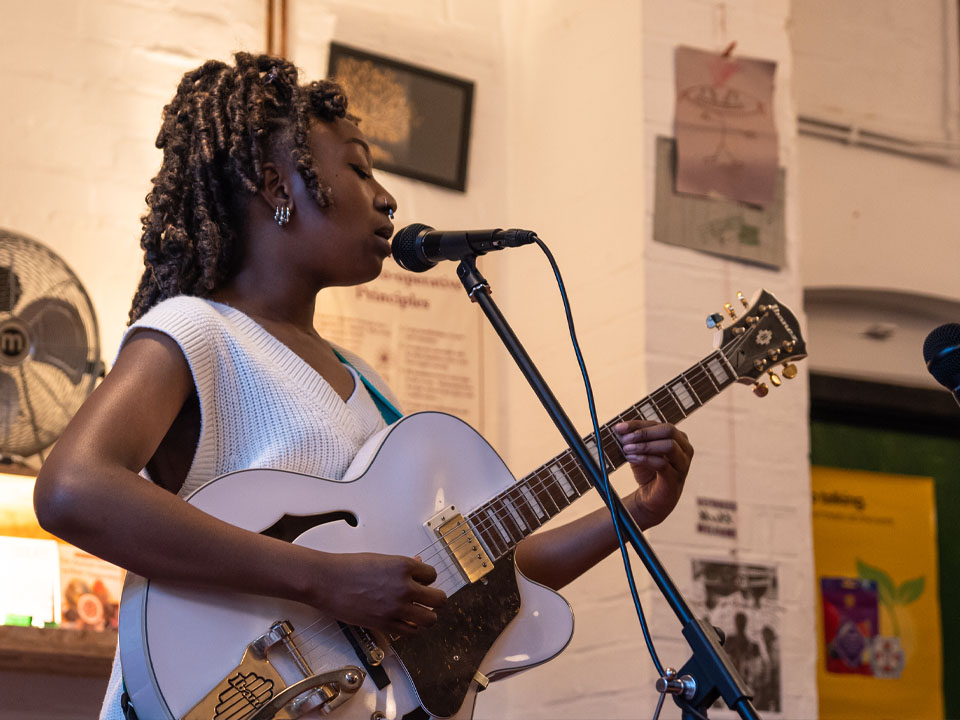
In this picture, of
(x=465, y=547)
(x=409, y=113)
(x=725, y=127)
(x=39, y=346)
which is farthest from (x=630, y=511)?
(x=409, y=113)

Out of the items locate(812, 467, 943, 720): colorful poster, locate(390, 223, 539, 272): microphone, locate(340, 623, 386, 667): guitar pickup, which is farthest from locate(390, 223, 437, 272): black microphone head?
locate(812, 467, 943, 720): colorful poster

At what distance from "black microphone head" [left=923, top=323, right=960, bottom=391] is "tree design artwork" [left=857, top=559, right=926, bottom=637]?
1979mm

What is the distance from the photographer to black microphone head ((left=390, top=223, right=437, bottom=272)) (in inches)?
63.4

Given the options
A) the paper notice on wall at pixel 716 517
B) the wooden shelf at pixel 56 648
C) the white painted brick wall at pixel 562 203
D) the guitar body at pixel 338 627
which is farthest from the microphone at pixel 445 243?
the paper notice on wall at pixel 716 517

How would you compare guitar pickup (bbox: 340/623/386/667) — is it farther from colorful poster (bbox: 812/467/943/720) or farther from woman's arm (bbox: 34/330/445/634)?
colorful poster (bbox: 812/467/943/720)

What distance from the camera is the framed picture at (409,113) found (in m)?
2.79

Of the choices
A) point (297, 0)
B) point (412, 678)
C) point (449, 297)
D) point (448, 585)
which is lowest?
point (412, 678)

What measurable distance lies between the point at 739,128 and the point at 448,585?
1.56m

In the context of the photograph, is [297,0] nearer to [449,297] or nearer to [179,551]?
[449,297]

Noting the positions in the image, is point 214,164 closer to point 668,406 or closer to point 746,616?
point 668,406

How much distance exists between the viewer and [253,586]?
1.42 m

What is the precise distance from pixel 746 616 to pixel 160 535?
4.85ft

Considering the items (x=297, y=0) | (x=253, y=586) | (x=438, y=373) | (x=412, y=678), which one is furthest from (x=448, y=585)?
(x=297, y=0)

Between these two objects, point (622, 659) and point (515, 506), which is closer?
point (515, 506)
